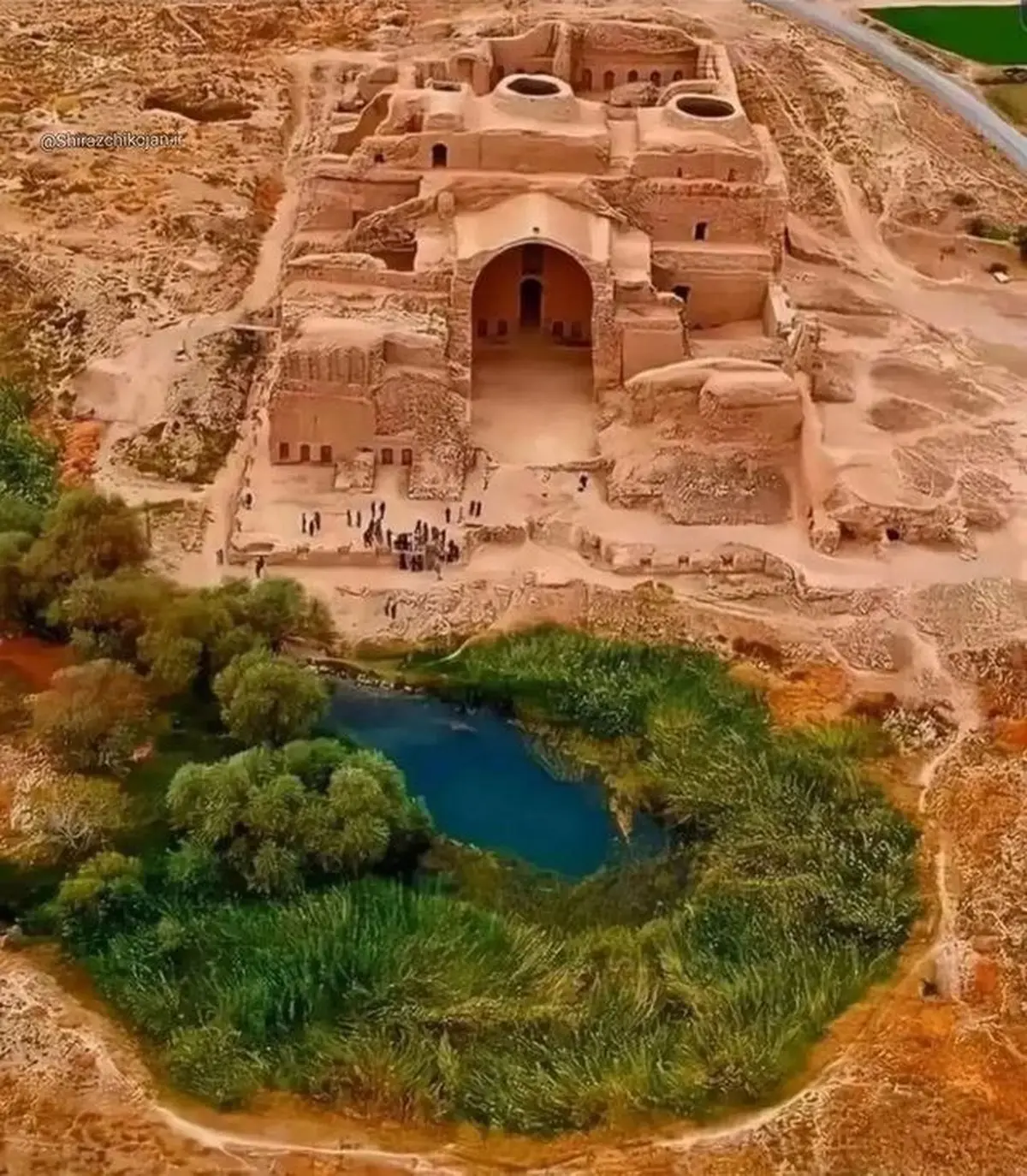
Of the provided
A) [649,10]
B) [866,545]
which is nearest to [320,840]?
[866,545]

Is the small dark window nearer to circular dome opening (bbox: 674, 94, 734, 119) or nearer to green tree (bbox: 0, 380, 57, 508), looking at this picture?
circular dome opening (bbox: 674, 94, 734, 119)

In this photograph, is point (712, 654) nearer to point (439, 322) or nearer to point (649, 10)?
point (439, 322)

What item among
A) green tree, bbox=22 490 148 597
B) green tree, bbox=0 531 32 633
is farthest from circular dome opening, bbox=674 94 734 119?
green tree, bbox=0 531 32 633

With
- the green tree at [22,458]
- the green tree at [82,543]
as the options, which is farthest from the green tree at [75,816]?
the green tree at [22,458]

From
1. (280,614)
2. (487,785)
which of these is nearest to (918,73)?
(280,614)

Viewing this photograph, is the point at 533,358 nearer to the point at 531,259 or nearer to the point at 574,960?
the point at 531,259
